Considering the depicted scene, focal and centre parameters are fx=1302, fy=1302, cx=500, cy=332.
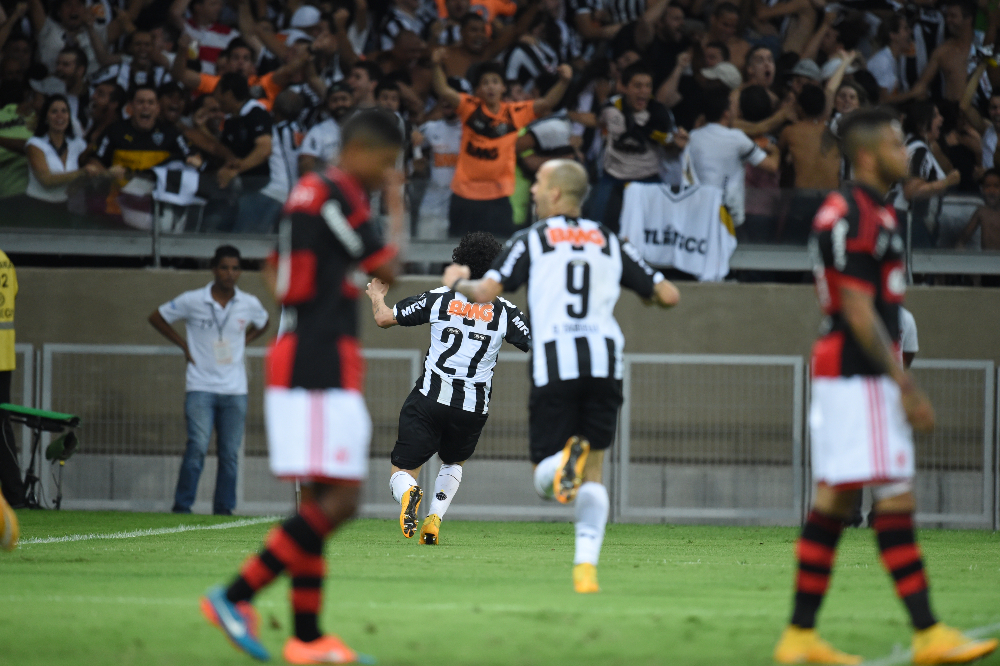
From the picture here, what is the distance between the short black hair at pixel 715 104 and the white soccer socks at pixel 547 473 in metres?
8.31

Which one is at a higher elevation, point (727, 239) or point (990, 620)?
point (727, 239)

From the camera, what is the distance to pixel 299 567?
4.70 metres

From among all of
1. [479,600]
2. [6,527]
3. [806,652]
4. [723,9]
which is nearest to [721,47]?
[723,9]

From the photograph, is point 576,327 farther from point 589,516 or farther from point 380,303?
point 380,303

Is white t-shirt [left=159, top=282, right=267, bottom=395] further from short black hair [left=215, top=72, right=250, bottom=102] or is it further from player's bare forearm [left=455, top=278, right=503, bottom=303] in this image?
player's bare forearm [left=455, top=278, right=503, bottom=303]

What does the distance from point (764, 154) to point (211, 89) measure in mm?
6244

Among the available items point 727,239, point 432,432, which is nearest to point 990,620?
point 432,432

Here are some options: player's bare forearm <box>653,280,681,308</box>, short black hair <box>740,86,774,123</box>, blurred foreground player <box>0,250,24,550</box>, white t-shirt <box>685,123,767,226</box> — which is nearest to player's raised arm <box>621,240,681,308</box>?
player's bare forearm <box>653,280,681,308</box>

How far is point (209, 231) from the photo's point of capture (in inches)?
547

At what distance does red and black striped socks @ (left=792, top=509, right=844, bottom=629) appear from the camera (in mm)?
4895

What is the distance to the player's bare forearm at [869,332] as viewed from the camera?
4.75m

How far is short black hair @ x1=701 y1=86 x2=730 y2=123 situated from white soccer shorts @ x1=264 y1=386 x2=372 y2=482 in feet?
32.9

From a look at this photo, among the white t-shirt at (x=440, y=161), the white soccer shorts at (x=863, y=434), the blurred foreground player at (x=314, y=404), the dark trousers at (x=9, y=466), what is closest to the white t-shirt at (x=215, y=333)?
the dark trousers at (x=9, y=466)

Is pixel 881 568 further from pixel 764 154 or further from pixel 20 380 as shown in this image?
pixel 20 380
